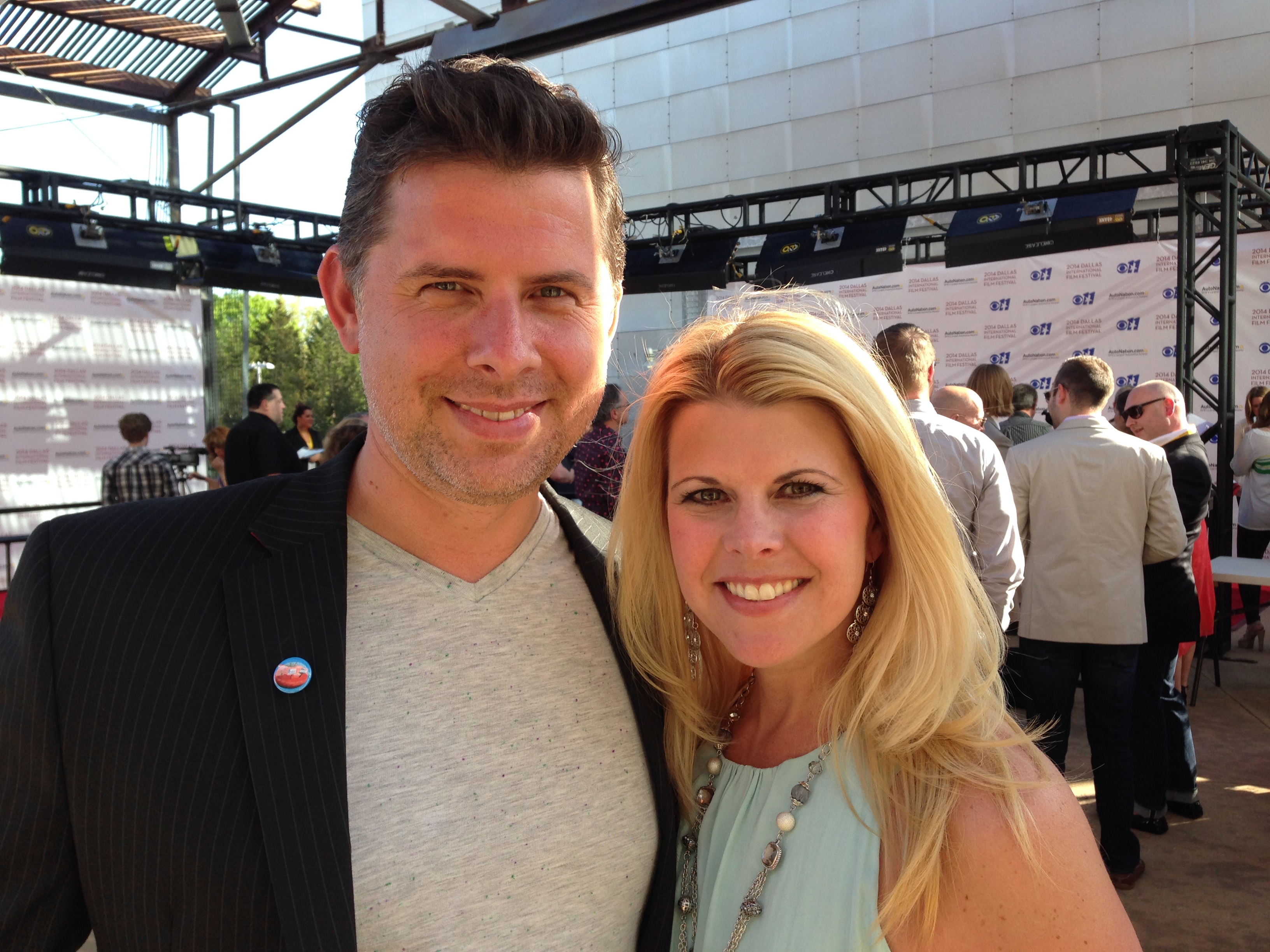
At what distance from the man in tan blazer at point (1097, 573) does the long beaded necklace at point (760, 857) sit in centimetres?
292

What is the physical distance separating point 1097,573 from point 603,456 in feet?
9.38

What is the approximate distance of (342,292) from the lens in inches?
56.9

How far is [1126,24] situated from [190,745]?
13154mm

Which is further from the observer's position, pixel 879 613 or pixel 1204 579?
pixel 1204 579

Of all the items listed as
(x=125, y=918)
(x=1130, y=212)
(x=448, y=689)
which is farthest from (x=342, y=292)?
(x=1130, y=212)

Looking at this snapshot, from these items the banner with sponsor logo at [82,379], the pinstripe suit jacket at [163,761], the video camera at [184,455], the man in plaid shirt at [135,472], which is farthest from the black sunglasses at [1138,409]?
the banner with sponsor logo at [82,379]

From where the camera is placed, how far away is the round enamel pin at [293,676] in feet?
3.72

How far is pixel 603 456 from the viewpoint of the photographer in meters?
5.70

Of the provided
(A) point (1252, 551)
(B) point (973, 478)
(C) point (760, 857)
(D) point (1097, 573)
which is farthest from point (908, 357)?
(A) point (1252, 551)

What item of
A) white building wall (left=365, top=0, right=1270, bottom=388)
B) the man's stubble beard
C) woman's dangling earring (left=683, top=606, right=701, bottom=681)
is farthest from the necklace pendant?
white building wall (left=365, top=0, right=1270, bottom=388)

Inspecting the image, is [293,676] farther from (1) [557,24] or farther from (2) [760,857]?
(1) [557,24]

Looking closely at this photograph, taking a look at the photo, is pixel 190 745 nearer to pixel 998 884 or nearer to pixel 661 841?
pixel 661 841

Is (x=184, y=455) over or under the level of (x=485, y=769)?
over

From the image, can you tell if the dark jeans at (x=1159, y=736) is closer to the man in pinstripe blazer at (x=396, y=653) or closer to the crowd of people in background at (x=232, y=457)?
the man in pinstripe blazer at (x=396, y=653)
